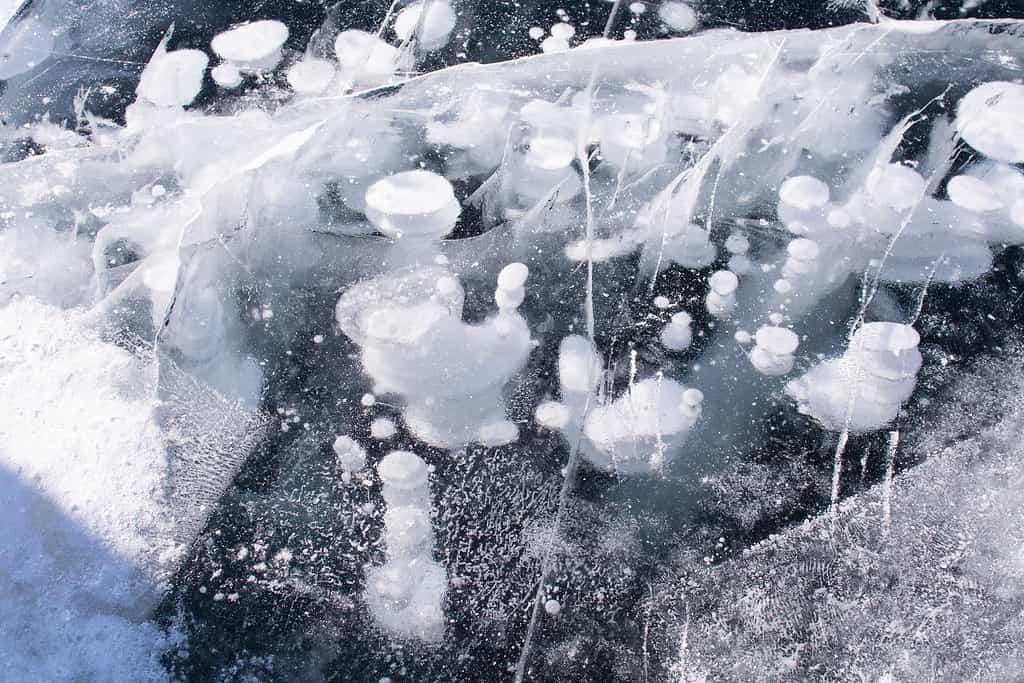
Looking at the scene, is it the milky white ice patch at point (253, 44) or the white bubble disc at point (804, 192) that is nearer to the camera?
the white bubble disc at point (804, 192)

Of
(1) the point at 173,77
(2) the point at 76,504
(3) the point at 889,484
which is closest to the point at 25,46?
(1) the point at 173,77

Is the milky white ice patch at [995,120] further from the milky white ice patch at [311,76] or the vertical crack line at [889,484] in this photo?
the milky white ice patch at [311,76]

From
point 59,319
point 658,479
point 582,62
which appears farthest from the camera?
point 582,62

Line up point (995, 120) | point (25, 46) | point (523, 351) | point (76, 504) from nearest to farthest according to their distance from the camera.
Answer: point (76, 504) < point (523, 351) < point (995, 120) < point (25, 46)

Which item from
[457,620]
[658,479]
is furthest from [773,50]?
[457,620]

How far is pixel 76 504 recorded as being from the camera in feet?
3.45

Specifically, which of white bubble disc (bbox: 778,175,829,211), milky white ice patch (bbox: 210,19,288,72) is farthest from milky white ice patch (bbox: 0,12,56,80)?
white bubble disc (bbox: 778,175,829,211)

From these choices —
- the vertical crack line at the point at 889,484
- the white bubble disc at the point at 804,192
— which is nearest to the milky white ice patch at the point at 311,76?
the white bubble disc at the point at 804,192

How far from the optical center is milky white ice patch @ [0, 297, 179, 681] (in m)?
0.96

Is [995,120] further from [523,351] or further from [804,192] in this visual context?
[523,351]

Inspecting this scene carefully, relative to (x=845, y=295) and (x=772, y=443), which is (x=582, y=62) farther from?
(x=772, y=443)

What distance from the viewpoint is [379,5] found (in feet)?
5.78

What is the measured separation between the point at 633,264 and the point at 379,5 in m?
0.91

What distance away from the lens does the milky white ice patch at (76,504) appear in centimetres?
96
